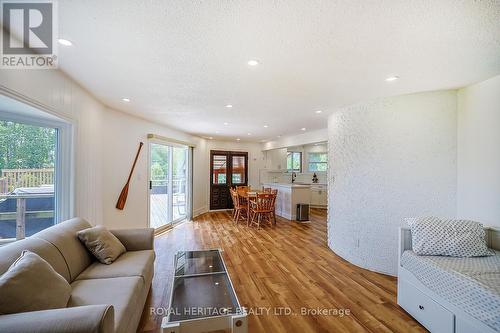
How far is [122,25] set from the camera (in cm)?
152

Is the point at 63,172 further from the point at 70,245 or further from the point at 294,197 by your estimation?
the point at 294,197

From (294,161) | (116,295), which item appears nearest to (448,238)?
(116,295)

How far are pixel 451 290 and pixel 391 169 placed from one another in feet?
5.37

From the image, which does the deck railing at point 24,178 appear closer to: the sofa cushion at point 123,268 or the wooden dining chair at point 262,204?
the sofa cushion at point 123,268

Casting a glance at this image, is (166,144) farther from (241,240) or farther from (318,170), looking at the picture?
(318,170)

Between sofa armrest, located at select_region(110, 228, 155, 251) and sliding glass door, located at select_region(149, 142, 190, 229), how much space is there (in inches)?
86.2

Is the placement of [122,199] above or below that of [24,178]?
below

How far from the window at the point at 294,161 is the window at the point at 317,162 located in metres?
0.38

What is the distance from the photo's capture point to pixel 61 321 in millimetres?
1111

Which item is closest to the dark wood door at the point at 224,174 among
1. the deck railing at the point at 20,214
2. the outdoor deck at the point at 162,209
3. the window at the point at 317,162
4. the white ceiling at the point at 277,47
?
the outdoor deck at the point at 162,209

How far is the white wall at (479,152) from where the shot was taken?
7.52 feet

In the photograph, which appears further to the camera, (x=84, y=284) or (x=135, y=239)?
(x=135, y=239)

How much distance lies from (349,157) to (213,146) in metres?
5.00

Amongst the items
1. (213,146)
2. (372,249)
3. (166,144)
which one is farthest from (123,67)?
(213,146)
